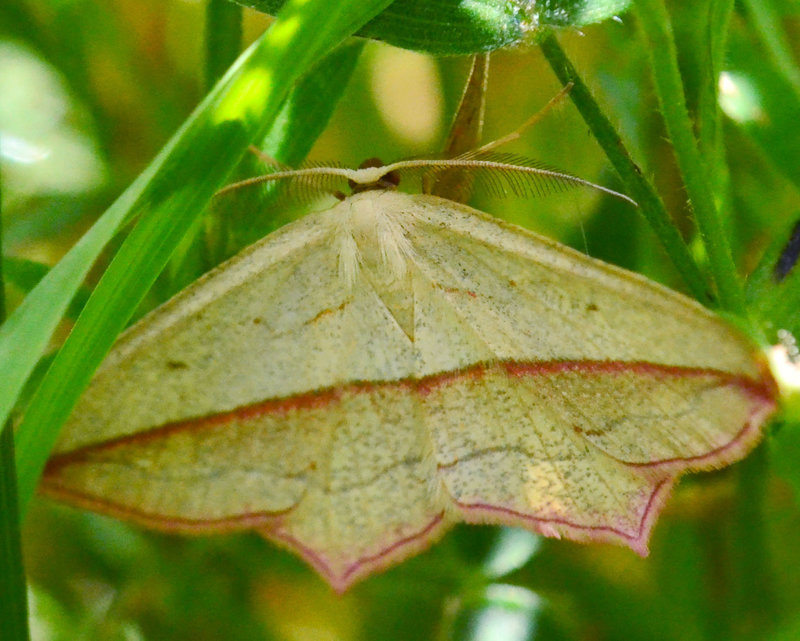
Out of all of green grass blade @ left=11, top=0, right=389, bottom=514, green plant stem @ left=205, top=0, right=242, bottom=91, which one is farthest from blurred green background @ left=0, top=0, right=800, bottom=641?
green grass blade @ left=11, top=0, right=389, bottom=514

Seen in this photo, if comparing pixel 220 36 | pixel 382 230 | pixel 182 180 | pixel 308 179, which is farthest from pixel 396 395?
A: pixel 220 36

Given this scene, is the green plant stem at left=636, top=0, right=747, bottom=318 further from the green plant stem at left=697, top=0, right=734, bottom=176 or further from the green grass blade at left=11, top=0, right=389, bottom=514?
the green grass blade at left=11, top=0, right=389, bottom=514

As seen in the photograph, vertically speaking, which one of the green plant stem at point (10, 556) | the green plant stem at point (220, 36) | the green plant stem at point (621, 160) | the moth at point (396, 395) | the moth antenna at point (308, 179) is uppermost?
the green plant stem at point (220, 36)

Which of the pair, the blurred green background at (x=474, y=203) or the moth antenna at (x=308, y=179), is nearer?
the moth antenna at (x=308, y=179)

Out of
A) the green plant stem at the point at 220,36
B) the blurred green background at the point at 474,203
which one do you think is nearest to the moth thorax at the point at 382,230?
the blurred green background at the point at 474,203

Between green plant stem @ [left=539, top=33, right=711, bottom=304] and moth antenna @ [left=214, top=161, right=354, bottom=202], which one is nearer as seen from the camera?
green plant stem @ [left=539, top=33, right=711, bottom=304]

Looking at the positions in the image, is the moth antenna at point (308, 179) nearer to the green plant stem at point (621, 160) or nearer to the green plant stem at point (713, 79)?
the green plant stem at point (621, 160)

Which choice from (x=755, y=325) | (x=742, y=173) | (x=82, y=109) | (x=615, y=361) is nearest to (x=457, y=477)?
(x=615, y=361)
